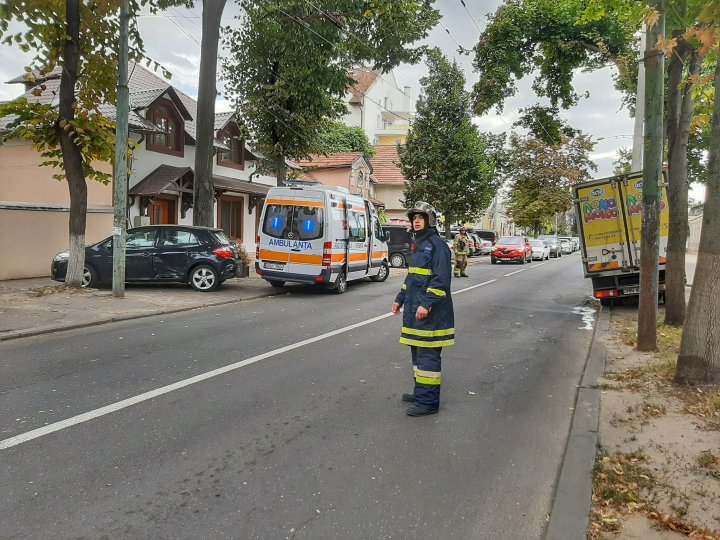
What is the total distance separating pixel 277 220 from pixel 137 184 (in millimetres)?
8985

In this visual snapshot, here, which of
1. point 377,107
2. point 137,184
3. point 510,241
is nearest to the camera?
point 137,184

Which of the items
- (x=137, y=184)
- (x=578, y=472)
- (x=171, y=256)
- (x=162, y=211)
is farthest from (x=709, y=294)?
(x=162, y=211)

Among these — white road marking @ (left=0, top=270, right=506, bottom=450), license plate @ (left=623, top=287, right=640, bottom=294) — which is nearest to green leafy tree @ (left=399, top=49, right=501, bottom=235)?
license plate @ (left=623, top=287, right=640, bottom=294)

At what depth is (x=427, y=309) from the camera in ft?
16.3

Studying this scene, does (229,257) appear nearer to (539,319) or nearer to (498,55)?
(539,319)

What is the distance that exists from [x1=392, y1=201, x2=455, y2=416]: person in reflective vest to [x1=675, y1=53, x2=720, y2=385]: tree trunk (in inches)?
106

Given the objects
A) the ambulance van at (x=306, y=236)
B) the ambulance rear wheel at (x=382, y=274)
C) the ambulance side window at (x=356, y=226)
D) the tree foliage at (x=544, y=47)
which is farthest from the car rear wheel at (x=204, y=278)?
the tree foliage at (x=544, y=47)

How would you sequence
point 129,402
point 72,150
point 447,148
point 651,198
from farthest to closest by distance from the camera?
point 447,148 → point 72,150 → point 651,198 → point 129,402

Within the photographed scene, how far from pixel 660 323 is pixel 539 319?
2.18 metres

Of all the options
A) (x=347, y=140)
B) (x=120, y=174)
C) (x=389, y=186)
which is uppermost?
(x=347, y=140)

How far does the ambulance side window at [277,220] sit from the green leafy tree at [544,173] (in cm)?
3914

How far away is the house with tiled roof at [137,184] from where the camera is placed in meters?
15.6

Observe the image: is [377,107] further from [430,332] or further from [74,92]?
[430,332]

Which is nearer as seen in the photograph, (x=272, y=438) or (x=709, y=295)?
(x=272, y=438)
